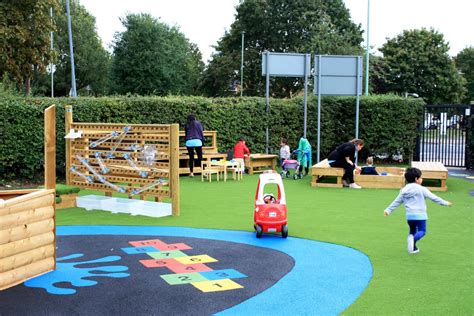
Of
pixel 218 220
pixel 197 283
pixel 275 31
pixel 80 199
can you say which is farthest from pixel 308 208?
pixel 275 31

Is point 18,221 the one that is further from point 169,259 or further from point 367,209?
point 367,209

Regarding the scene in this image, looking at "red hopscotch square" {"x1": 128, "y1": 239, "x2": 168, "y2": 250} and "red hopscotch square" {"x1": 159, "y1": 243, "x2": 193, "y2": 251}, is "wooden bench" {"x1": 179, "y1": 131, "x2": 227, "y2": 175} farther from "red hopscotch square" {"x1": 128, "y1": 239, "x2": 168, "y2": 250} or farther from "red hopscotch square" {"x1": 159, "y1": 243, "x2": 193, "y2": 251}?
"red hopscotch square" {"x1": 159, "y1": 243, "x2": 193, "y2": 251}

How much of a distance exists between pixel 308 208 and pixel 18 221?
699cm

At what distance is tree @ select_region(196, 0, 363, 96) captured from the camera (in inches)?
2067

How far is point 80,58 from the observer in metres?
59.3

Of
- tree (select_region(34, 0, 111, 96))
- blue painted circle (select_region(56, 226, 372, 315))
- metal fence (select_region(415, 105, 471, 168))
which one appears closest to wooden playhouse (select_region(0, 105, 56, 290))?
blue painted circle (select_region(56, 226, 372, 315))

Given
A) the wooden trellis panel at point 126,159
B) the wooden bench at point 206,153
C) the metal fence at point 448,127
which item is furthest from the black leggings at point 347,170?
the metal fence at point 448,127

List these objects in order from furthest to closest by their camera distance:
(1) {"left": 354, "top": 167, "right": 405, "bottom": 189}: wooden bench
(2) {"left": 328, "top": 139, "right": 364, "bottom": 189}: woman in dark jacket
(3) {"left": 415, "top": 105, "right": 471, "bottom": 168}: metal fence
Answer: (3) {"left": 415, "top": 105, "right": 471, "bottom": 168}: metal fence → (2) {"left": 328, "top": 139, "right": 364, "bottom": 189}: woman in dark jacket → (1) {"left": 354, "top": 167, "right": 405, "bottom": 189}: wooden bench

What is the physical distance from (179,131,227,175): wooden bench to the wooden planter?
1090 centimetres

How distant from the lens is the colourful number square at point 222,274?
7.13 m

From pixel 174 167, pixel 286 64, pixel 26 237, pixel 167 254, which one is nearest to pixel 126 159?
pixel 174 167

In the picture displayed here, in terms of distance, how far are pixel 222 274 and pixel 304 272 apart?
3.47ft

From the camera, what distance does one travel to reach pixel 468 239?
930 cm

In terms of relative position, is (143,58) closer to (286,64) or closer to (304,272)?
(286,64)
